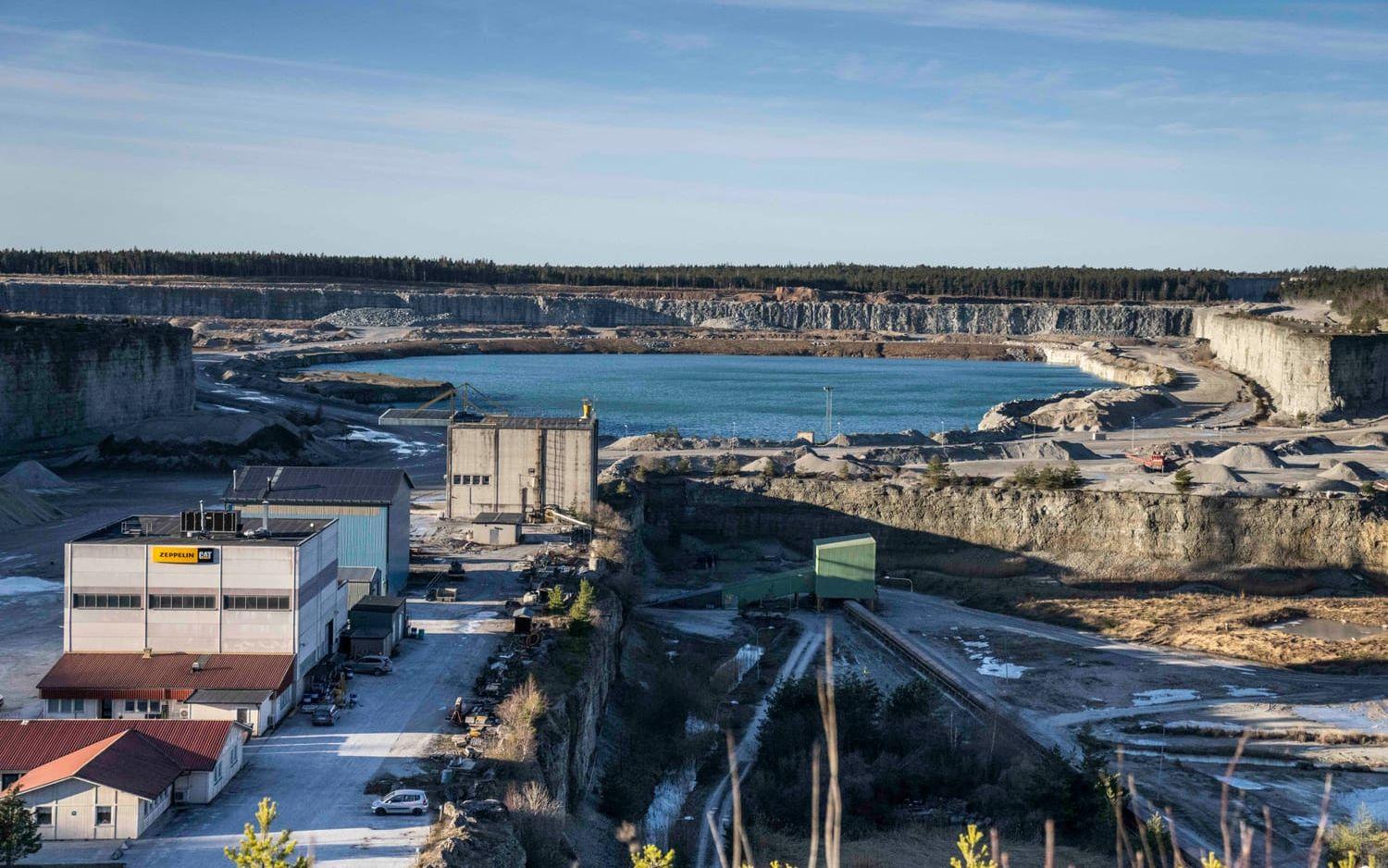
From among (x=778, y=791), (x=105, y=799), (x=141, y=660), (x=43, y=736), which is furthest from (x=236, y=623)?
(x=778, y=791)

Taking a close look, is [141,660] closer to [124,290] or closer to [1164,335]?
[124,290]

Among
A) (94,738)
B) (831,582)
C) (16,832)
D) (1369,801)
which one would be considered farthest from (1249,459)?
(16,832)

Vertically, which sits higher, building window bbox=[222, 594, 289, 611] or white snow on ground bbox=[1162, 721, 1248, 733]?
building window bbox=[222, 594, 289, 611]

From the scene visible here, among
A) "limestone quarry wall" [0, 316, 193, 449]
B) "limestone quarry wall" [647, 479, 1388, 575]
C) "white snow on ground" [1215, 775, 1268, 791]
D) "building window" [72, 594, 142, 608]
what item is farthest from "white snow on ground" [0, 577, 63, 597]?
"limestone quarry wall" [0, 316, 193, 449]

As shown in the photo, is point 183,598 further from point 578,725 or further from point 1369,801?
point 1369,801

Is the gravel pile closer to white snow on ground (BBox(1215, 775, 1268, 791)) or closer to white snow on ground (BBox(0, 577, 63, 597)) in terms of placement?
white snow on ground (BBox(1215, 775, 1268, 791))

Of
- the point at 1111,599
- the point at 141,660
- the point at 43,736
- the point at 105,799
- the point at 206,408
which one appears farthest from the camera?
the point at 206,408
